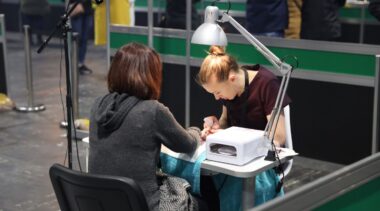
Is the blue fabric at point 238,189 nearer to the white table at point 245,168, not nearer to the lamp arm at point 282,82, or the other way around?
the white table at point 245,168

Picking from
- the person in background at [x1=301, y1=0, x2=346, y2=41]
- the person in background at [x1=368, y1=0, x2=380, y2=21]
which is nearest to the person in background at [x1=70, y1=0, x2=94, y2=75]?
the person in background at [x1=301, y1=0, x2=346, y2=41]

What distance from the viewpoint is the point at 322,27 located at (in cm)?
486

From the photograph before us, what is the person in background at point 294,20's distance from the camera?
4.92 metres

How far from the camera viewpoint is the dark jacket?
479cm

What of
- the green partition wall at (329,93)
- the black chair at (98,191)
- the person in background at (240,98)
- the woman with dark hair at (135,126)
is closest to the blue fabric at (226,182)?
the person in background at (240,98)

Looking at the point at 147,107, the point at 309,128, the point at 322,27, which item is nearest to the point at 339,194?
the point at 147,107

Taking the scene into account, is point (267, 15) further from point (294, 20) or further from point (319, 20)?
point (319, 20)

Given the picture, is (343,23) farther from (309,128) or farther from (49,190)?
(49,190)

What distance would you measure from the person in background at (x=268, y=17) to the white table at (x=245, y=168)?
2257 mm

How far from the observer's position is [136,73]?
2.48 metres

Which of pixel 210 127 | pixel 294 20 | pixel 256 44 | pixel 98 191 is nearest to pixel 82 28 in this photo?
pixel 294 20

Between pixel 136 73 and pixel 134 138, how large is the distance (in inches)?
10.4

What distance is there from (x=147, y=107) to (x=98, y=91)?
4.92 meters

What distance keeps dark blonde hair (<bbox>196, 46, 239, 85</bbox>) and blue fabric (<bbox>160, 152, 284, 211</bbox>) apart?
385mm
